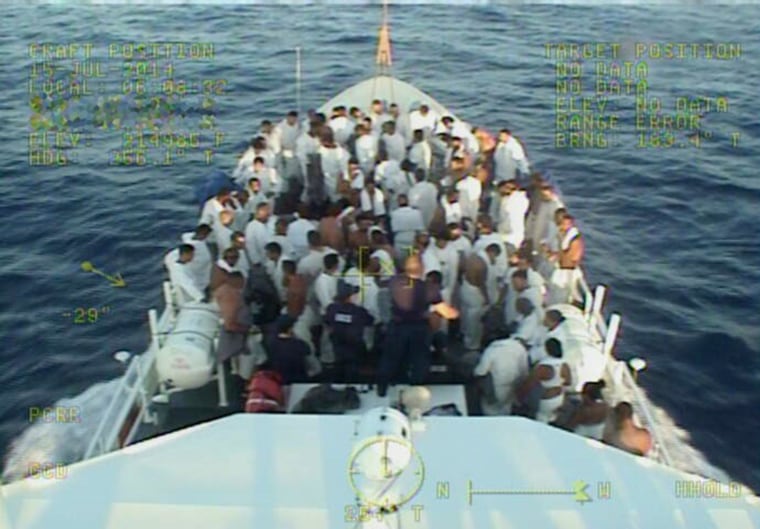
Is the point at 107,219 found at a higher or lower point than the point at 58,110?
lower

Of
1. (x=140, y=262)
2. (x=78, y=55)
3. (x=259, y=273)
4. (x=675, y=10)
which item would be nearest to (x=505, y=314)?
(x=259, y=273)

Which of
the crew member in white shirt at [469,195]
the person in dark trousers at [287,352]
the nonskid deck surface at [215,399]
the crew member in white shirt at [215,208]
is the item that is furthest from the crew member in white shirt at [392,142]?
the person in dark trousers at [287,352]

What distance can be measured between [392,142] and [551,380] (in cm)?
559

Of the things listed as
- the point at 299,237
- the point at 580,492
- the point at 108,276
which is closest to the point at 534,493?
the point at 580,492

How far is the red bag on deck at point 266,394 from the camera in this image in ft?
23.0

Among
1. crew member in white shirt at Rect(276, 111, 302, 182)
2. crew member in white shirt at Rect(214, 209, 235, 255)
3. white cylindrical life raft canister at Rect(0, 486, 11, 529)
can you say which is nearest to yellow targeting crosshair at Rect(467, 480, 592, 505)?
white cylindrical life raft canister at Rect(0, 486, 11, 529)

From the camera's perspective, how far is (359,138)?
11.4 m

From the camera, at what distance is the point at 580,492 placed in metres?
5.62

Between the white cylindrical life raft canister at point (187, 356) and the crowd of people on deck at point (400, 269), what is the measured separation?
20 centimetres

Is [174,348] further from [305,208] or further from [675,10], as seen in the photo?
[675,10]

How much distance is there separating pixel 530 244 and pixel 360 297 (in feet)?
10.3

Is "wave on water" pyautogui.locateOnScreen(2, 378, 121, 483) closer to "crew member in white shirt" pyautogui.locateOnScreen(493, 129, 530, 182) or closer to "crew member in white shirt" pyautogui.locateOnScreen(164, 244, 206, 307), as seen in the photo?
"crew member in white shirt" pyautogui.locateOnScreen(164, 244, 206, 307)

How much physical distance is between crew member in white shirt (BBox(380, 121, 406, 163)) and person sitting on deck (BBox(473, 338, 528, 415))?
16.0ft

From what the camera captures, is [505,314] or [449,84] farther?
[449,84]
